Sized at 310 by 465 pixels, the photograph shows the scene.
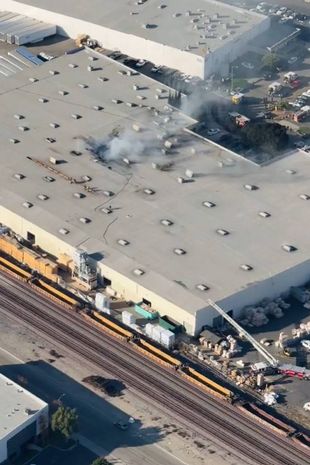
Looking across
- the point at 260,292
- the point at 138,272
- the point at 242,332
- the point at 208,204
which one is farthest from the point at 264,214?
the point at 242,332

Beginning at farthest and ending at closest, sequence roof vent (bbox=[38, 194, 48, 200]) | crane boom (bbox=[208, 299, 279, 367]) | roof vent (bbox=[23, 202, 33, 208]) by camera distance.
Result: roof vent (bbox=[38, 194, 48, 200]) → roof vent (bbox=[23, 202, 33, 208]) → crane boom (bbox=[208, 299, 279, 367])

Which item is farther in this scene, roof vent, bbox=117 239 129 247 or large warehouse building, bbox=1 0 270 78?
large warehouse building, bbox=1 0 270 78

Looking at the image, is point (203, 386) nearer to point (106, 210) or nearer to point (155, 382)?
point (155, 382)

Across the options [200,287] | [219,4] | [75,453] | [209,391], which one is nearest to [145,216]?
[200,287]

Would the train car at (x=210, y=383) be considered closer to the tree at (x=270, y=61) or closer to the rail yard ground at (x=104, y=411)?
the rail yard ground at (x=104, y=411)

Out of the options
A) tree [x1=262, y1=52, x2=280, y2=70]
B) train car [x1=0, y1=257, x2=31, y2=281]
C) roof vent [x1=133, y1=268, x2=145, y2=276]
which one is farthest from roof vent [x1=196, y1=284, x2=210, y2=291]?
tree [x1=262, y1=52, x2=280, y2=70]

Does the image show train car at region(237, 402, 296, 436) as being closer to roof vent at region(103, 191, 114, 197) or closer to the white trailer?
roof vent at region(103, 191, 114, 197)

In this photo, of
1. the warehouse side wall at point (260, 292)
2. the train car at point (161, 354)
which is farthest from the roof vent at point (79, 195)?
the warehouse side wall at point (260, 292)

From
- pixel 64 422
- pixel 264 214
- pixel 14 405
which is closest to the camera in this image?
pixel 64 422
